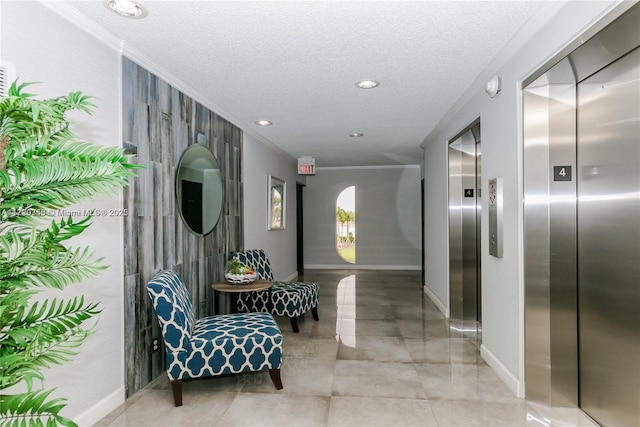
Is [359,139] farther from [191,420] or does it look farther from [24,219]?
[24,219]

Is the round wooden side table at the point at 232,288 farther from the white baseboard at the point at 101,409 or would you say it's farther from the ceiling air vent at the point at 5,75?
the ceiling air vent at the point at 5,75

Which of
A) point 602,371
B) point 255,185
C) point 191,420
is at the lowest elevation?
point 191,420

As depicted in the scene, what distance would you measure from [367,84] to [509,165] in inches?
56.3

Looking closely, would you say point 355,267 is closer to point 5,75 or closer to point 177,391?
point 177,391

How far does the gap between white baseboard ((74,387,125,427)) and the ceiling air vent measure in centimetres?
187

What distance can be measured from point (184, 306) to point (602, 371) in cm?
280

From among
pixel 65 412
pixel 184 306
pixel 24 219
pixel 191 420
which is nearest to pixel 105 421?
pixel 65 412

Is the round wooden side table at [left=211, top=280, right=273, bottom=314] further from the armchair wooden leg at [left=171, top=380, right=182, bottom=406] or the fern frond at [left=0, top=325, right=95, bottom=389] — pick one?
the fern frond at [left=0, top=325, right=95, bottom=389]

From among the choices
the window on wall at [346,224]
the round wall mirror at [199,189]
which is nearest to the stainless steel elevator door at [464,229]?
the round wall mirror at [199,189]

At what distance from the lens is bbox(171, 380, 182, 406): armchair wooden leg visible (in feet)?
9.08

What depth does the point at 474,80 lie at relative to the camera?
356cm

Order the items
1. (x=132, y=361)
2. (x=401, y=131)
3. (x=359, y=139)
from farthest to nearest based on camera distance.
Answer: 1. (x=359, y=139)
2. (x=401, y=131)
3. (x=132, y=361)

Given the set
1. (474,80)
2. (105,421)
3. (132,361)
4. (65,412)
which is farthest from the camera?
(474,80)

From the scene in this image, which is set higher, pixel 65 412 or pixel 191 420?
pixel 65 412
